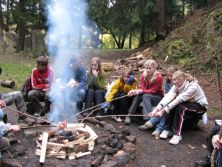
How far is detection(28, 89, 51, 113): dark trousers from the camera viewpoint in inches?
285

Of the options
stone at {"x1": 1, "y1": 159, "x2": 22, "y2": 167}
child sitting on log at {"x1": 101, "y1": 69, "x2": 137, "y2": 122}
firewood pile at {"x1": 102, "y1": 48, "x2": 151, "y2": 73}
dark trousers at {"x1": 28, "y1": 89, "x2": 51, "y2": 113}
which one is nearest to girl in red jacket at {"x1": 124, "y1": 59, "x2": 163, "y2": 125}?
child sitting on log at {"x1": 101, "y1": 69, "x2": 137, "y2": 122}

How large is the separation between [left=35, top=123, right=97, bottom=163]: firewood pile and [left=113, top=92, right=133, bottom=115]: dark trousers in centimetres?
166

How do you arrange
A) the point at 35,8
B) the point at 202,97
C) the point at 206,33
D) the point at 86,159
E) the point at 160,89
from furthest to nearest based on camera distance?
the point at 35,8
the point at 206,33
the point at 160,89
the point at 202,97
the point at 86,159

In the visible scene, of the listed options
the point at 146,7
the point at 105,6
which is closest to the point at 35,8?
the point at 105,6

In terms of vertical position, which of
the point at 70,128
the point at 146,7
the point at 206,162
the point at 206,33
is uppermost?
the point at 146,7

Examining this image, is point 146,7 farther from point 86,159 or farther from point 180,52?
point 86,159

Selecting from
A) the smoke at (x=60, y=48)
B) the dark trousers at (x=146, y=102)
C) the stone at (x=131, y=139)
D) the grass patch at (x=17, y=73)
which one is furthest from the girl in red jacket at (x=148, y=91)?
the grass patch at (x=17, y=73)

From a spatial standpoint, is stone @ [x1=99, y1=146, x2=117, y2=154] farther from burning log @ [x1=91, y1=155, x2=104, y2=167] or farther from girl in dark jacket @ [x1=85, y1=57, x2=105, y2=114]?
girl in dark jacket @ [x1=85, y1=57, x2=105, y2=114]

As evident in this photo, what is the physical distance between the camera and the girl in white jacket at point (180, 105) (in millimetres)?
6285

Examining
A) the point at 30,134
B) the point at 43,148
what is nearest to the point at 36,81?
the point at 30,134

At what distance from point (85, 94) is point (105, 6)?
9.81m

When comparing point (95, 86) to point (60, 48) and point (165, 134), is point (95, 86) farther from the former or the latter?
point (60, 48)

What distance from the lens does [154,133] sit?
6.51 metres

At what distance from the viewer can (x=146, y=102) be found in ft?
22.6
